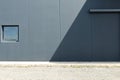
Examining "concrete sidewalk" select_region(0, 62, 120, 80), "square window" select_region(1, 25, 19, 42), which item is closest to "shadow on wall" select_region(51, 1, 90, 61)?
"concrete sidewalk" select_region(0, 62, 120, 80)

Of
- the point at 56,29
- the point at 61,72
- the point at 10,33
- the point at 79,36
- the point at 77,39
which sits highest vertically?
the point at 56,29

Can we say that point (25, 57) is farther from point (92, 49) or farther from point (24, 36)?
point (92, 49)

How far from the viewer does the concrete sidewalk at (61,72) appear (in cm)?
1270

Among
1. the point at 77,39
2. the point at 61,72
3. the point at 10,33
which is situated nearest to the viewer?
the point at 61,72

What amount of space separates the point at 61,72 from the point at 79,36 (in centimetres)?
474

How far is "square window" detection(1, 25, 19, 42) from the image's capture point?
18.9 m

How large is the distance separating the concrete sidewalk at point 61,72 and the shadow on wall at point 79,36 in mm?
1661

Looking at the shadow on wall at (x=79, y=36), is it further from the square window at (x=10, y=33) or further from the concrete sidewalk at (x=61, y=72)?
the square window at (x=10, y=33)

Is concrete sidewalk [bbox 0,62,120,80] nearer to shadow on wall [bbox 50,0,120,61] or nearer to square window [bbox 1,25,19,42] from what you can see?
shadow on wall [bbox 50,0,120,61]

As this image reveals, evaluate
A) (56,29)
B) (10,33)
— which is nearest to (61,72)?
(56,29)

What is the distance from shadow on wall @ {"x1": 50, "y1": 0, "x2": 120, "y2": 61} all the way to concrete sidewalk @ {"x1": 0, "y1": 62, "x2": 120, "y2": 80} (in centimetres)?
166

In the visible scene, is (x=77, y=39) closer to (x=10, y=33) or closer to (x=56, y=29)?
(x=56, y=29)

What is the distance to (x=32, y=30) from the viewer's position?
18.7 metres

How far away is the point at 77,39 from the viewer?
18578mm
